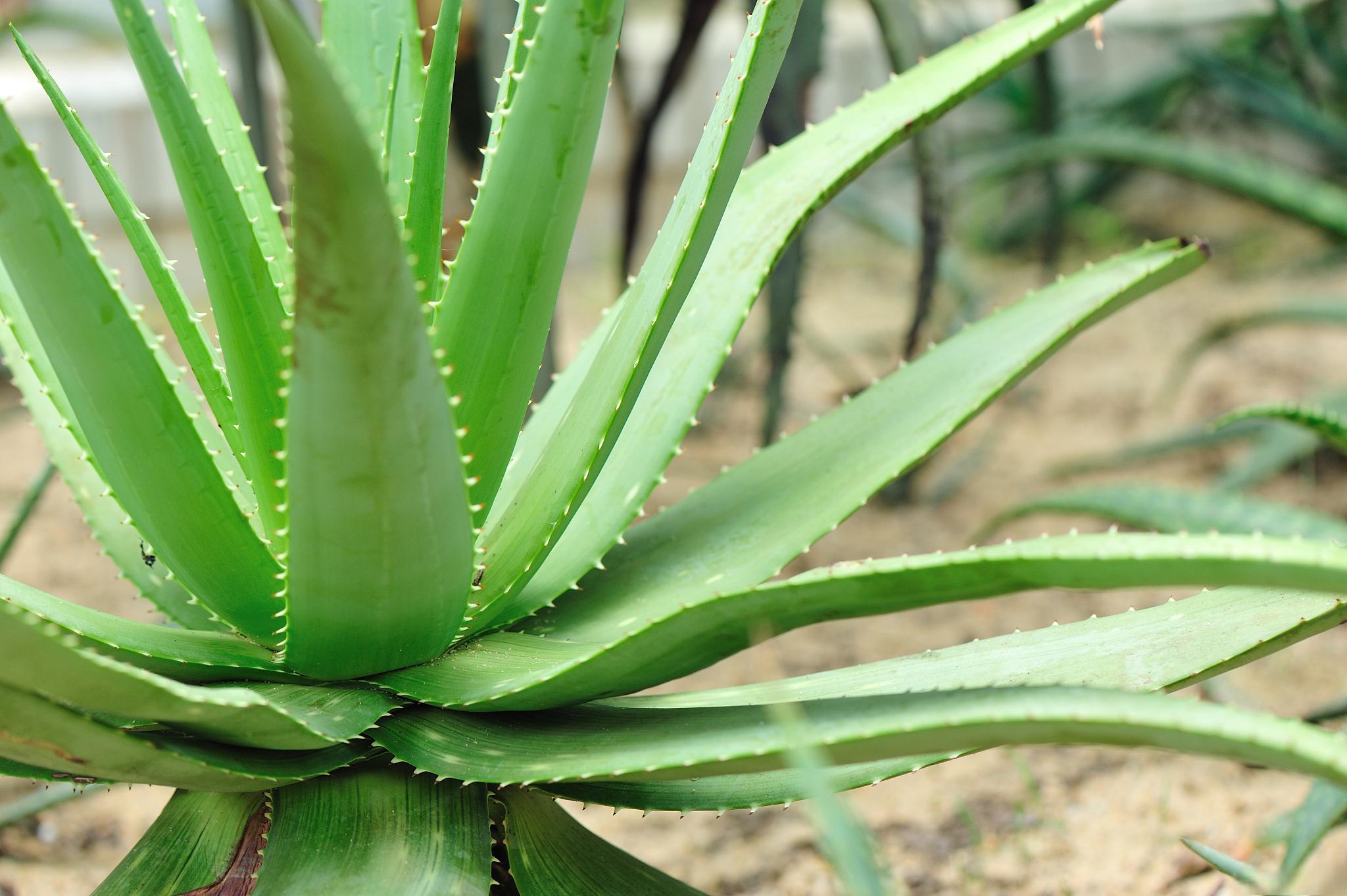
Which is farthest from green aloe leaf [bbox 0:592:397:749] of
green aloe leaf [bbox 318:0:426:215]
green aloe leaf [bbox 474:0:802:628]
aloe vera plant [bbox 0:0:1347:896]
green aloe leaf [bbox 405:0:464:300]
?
green aloe leaf [bbox 318:0:426:215]

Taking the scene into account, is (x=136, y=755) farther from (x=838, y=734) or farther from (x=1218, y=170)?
(x=1218, y=170)

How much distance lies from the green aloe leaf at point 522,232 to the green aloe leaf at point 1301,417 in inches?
21.5

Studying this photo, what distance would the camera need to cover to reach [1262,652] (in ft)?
2.14

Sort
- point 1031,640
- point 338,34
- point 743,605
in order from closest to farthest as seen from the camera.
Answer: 1. point 743,605
2. point 1031,640
3. point 338,34

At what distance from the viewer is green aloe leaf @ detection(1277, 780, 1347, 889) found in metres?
0.76

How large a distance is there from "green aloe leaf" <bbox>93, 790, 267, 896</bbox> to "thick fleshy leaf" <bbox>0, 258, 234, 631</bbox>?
109mm

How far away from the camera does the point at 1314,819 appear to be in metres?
0.79

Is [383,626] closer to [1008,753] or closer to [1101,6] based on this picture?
[1101,6]

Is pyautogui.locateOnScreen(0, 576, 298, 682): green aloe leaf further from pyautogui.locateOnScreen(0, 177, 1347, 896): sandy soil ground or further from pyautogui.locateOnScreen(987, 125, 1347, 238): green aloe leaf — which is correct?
pyautogui.locateOnScreen(987, 125, 1347, 238): green aloe leaf

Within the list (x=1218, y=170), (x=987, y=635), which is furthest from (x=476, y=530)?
(x=1218, y=170)

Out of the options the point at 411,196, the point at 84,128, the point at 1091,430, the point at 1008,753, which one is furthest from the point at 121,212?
the point at 1091,430

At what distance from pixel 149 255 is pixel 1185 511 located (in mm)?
971

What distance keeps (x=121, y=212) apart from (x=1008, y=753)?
971 mm

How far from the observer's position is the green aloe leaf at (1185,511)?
1.18 m
